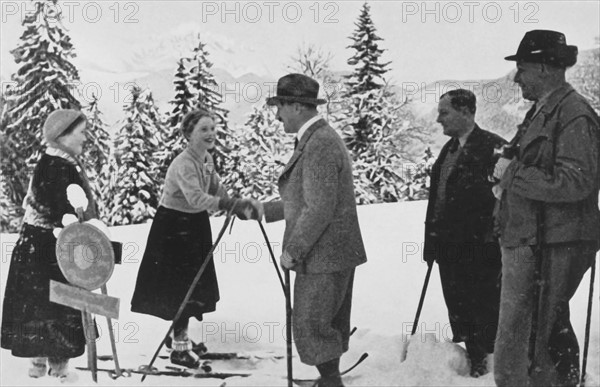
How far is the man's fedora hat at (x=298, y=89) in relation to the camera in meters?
4.41

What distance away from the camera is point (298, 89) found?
14.5 ft

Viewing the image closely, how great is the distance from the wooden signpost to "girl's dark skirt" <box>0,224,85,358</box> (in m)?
0.10

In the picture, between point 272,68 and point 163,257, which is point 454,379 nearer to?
point 163,257

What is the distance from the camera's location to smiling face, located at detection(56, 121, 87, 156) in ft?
16.1

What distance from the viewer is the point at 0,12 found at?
30.5 feet

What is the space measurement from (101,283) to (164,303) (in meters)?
0.59

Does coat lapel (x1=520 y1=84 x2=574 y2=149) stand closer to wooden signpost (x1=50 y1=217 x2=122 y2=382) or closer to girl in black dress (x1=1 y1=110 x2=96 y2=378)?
wooden signpost (x1=50 y1=217 x2=122 y2=382)

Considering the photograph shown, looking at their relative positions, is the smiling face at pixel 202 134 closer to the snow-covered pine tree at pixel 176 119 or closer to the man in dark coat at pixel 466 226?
the man in dark coat at pixel 466 226

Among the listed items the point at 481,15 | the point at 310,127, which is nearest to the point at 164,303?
the point at 310,127

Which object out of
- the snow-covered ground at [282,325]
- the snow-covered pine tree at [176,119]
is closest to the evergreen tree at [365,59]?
the snow-covered pine tree at [176,119]

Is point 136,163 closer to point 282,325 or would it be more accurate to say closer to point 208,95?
point 208,95

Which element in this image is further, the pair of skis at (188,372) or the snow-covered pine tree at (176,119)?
the snow-covered pine tree at (176,119)

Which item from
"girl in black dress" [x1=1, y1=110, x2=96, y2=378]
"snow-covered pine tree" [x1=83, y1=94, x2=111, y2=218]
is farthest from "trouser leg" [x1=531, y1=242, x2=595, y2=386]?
"snow-covered pine tree" [x1=83, y1=94, x2=111, y2=218]

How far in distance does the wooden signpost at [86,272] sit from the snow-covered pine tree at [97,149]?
8.29 metres
